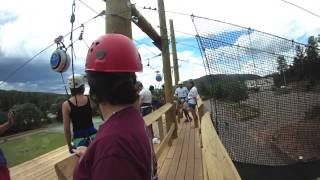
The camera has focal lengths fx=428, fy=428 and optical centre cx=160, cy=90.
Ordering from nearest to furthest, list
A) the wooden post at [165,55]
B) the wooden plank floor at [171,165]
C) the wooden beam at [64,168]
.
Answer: the wooden beam at [64,168] < the wooden plank floor at [171,165] < the wooden post at [165,55]

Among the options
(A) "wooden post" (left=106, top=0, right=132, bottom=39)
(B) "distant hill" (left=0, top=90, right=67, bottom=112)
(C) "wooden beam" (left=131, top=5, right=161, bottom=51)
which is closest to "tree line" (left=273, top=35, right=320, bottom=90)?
(C) "wooden beam" (left=131, top=5, right=161, bottom=51)

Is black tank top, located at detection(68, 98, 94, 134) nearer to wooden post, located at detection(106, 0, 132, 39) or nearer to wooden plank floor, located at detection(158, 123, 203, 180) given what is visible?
wooden post, located at detection(106, 0, 132, 39)

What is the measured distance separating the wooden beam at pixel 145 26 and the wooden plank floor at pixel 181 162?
2259mm

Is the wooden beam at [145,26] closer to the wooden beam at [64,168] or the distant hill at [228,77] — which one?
the distant hill at [228,77]

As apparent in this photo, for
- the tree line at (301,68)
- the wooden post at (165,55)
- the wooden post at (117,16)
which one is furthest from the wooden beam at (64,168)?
the wooden post at (165,55)

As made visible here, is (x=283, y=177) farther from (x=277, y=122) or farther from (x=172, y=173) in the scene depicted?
(x=172, y=173)

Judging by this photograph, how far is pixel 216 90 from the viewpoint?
8.72 m

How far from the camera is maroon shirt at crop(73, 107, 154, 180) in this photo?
45.9 inches

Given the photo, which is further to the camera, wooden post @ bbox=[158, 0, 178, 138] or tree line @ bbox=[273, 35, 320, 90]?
wooden post @ bbox=[158, 0, 178, 138]

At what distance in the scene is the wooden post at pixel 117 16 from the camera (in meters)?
4.07

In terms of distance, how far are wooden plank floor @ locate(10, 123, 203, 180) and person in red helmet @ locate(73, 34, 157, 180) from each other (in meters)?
4.60

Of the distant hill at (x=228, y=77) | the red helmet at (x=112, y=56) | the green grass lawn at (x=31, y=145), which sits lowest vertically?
the green grass lawn at (x=31, y=145)

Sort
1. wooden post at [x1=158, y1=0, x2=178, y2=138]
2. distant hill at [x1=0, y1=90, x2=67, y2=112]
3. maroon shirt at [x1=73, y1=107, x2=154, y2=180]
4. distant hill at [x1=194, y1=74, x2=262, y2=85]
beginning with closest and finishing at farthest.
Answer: maroon shirt at [x1=73, y1=107, x2=154, y2=180] < distant hill at [x1=194, y1=74, x2=262, y2=85] < wooden post at [x1=158, y1=0, x2=178, y2=138] < distant hill at [x1=0, y1=90, x2=67, y2=112]

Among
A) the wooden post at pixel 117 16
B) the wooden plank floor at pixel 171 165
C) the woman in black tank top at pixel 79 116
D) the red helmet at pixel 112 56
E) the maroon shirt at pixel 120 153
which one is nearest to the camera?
the maroon shirt at pixel 120 153
